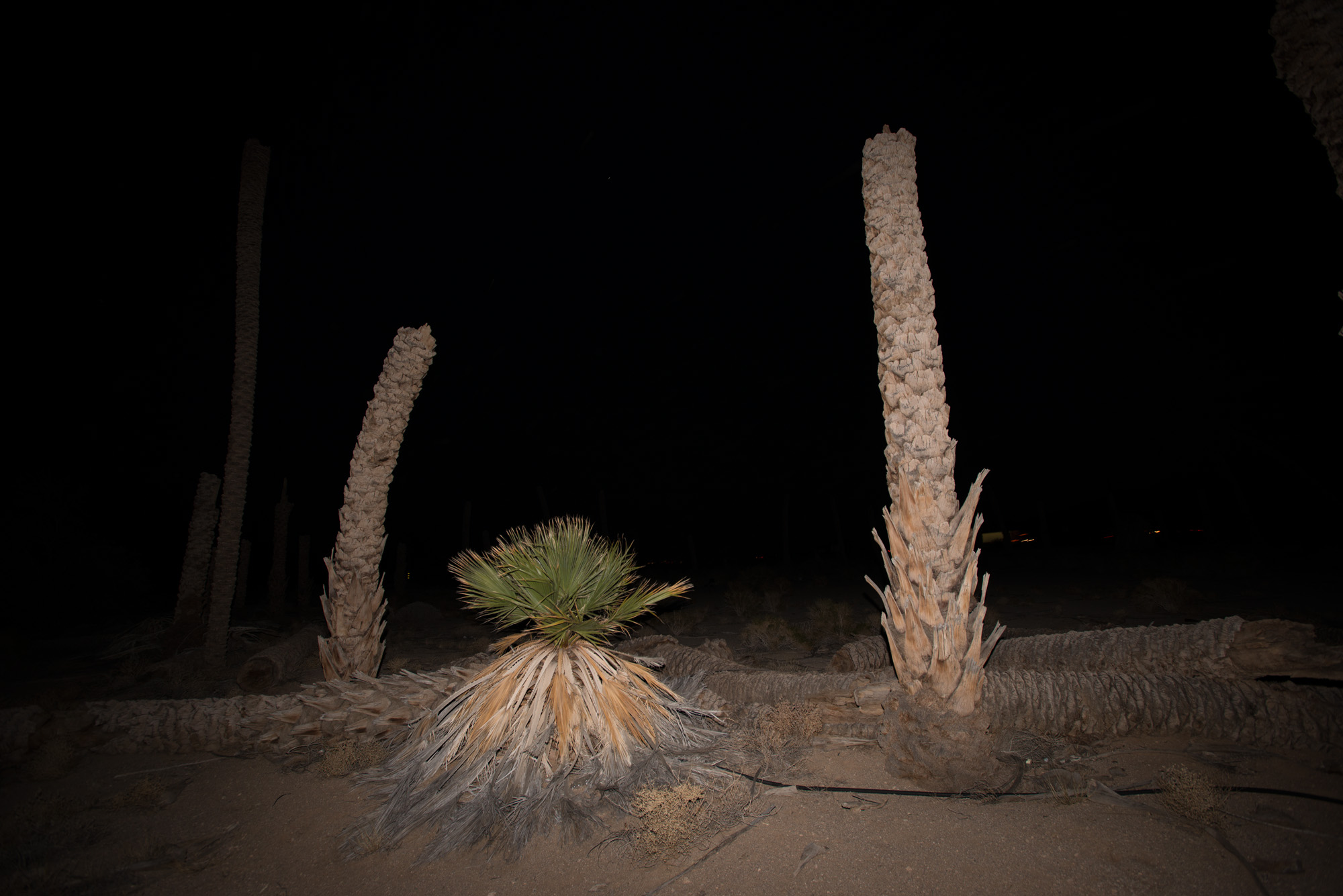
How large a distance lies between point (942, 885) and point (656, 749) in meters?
2.20

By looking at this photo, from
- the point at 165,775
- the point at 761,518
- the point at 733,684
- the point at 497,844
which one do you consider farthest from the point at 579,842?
the point at 761,518

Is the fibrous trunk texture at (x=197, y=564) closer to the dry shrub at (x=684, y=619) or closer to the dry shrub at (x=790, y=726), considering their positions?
the dry shrub at (x=684, y=619)

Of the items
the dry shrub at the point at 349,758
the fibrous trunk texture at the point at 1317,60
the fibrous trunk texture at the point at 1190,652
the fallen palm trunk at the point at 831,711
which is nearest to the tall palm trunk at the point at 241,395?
the fallen palm trunk at the point at 831,711

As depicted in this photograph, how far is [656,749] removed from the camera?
13.7 ft

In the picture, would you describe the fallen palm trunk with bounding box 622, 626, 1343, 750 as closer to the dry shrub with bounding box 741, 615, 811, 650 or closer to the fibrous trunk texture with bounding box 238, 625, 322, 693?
the dry shrub with bounding box 741, 615, 811, 650

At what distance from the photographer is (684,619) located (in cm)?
1270

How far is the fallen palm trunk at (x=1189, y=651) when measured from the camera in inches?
155

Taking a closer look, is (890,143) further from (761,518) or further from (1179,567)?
(761,518)

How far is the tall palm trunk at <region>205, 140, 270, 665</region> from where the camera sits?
358 inches

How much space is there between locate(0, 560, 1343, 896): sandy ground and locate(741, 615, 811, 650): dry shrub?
4786 mm

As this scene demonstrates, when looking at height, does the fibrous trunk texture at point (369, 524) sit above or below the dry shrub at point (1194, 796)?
above

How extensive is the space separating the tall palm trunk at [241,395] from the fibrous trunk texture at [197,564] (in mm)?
2072

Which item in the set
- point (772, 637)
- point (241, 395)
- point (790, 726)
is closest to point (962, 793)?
point (790, 726)

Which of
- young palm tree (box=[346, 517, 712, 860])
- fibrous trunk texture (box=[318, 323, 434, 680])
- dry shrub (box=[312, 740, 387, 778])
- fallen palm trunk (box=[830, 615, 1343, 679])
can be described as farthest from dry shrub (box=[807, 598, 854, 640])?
fibrous trunk texture (box=[318, 323, 434, 680])
